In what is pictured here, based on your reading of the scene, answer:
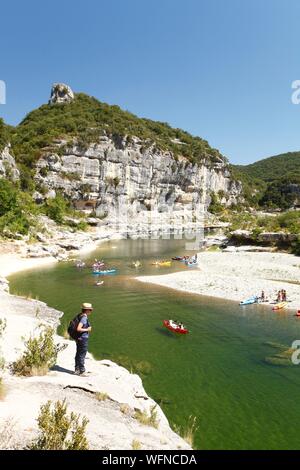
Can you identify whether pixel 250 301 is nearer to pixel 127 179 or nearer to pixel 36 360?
pixel 36 360

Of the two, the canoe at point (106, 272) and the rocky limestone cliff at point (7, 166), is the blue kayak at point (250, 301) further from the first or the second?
the rocky limestone cliff at point (7, 166)

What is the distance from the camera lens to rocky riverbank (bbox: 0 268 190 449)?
8352 mm

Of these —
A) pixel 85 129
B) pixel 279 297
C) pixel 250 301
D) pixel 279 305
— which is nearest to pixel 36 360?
pixel 250 301

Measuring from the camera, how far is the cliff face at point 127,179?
10606cm

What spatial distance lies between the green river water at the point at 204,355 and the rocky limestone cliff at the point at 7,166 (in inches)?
2154

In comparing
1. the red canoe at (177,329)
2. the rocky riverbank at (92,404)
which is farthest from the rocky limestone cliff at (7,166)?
the rocky riverbank at (92,404)

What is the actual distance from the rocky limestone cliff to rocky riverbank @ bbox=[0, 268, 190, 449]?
247ft

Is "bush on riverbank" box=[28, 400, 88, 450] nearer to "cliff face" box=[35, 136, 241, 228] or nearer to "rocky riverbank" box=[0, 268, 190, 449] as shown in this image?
"rocky riverbank" box=[0, 268, 190, 449]

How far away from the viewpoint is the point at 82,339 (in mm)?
12477

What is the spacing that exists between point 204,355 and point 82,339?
8915 millimetres

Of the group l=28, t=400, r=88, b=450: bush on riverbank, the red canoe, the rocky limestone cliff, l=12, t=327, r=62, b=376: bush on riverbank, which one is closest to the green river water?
the red canoe
